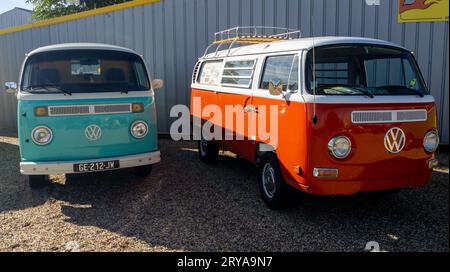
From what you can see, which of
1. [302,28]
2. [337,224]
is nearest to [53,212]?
[337,224]

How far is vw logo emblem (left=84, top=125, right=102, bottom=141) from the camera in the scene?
5.52 meters

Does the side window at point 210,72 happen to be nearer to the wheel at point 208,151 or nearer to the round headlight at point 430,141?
the wheel at point 208,151

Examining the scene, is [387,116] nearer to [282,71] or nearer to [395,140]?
[395,140]

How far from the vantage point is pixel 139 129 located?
585cm

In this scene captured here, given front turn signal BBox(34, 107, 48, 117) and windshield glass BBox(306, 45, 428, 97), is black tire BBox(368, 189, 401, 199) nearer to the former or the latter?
windshield glass BBox(306, 45, 428, 97)

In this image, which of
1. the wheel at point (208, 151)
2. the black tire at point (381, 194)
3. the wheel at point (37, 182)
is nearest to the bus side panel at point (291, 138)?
the black tire at point (381, 194)

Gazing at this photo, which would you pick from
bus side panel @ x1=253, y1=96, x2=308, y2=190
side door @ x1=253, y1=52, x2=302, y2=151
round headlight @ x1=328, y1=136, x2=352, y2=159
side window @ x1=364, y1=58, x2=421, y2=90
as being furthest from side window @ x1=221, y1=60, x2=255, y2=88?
round headlight @ x1=328, y1=136, x2=352, y2=159

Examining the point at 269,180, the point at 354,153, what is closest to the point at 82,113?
the point at 269,180

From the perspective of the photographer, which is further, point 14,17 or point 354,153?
point 14,17

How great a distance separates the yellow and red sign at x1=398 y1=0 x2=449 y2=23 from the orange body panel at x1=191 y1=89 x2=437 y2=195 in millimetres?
3964

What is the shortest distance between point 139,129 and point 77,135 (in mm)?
851

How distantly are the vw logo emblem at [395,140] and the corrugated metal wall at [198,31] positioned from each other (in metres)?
3.12

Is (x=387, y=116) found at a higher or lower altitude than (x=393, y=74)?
lower

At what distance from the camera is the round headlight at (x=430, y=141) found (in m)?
4.45
